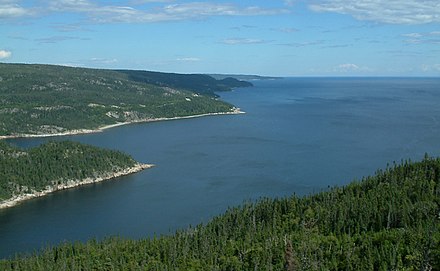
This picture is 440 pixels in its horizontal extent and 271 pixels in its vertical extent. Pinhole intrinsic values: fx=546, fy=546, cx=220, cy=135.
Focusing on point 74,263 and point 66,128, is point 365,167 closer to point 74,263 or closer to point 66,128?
point 74,263

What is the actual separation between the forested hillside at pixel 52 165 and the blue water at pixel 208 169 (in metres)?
4.21

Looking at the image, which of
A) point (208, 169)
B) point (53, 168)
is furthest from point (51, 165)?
point (208, 169)

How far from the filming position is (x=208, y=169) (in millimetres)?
104625

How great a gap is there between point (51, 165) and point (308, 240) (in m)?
60.7

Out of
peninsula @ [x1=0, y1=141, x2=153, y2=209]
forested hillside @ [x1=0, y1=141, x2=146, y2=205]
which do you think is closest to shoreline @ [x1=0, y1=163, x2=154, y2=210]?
peninsula @ [x1=0, y1=141, x2=153, y2=209]

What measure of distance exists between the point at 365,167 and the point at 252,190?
25405 mm

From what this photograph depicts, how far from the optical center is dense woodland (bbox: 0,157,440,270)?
49.3m

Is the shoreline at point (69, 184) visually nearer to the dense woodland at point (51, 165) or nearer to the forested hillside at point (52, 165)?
the forested hillside at point (52, 165)

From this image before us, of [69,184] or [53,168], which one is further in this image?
[53,168]

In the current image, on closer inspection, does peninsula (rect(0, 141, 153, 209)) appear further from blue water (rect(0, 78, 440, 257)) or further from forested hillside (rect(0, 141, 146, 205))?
blue water (rect(0, 78, 440, 257))

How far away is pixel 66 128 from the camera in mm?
164875

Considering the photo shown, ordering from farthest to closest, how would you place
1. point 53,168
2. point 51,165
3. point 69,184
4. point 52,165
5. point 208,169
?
point 208,169 < point 52,165 < point 51,165 < point 53,168 < point 69,184

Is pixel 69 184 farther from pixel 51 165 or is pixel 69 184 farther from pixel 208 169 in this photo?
pixel 208 169

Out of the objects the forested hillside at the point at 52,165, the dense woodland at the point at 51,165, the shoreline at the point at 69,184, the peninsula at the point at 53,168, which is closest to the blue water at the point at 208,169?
the shoreline at the point at 69,184
